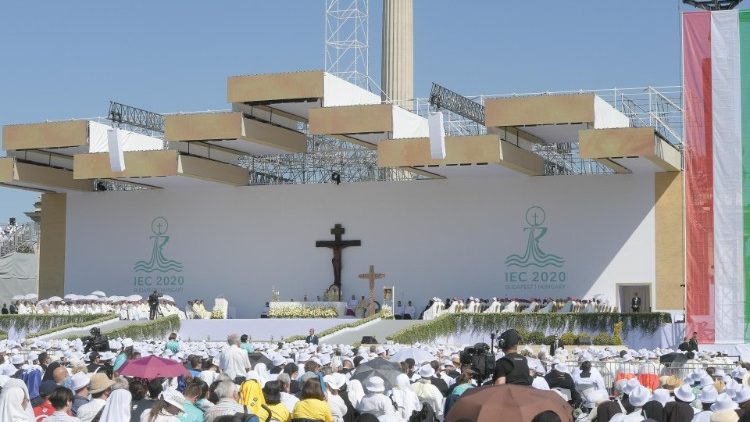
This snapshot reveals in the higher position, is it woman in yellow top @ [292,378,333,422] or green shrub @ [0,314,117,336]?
green shrub @ [0,314,117,336]

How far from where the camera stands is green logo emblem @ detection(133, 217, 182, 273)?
46062mm

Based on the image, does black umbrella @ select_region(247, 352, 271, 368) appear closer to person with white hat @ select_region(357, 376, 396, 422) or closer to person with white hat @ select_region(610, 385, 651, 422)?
person with white hat @ select_region(357, 376, 396, 422)

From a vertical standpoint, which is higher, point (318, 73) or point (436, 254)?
point (318, 73)

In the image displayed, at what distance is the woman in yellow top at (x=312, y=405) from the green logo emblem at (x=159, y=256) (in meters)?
35.7

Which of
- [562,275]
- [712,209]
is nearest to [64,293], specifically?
[562,275]

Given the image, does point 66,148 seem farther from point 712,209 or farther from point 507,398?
point 507,398

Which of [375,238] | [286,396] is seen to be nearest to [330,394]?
[286,396]

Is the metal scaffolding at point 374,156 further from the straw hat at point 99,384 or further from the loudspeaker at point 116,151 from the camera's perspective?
the straw hat at point 99,384

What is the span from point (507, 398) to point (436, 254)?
33.7 m

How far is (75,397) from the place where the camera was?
11.6 meters

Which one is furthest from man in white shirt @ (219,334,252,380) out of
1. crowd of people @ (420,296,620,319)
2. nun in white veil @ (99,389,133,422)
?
crowd of people @ (420,296,620,319)

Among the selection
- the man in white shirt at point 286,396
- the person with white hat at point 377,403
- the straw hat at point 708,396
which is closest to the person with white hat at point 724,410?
the straw hat at point 708,396

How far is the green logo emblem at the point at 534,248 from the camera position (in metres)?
41.1

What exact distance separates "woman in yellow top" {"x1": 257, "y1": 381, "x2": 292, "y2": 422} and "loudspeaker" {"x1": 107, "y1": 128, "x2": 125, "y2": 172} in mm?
30455
